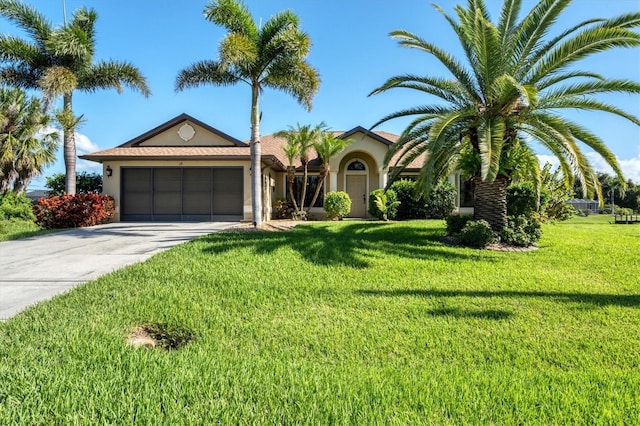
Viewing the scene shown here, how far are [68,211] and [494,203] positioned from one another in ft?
51.9

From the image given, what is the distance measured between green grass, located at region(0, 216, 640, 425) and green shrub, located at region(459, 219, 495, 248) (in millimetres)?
1651

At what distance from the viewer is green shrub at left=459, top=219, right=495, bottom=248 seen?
906 cm

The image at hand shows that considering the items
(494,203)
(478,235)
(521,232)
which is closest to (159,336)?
(478,235)

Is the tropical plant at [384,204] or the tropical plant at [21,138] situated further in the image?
the tropical plant at [21,138]

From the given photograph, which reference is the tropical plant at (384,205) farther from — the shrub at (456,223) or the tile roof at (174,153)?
the shrub at (456,223)

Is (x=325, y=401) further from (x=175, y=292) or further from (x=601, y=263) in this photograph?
(x=601, y=263)

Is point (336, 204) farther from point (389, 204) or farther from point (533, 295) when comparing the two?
point (533, 295)

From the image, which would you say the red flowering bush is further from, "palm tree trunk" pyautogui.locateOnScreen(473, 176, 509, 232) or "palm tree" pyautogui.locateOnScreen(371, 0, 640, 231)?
"palm tree trunk" pyautogui.locateOnScreen(473, 176, 509, 232)

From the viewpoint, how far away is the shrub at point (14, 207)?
59.9 feet

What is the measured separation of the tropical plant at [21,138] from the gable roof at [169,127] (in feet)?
14.5

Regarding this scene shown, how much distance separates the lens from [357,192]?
21.1m

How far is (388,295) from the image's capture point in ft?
18.1

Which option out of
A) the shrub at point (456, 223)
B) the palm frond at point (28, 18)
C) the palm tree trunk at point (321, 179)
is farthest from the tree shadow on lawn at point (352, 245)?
the palm frond at point (28, 18)

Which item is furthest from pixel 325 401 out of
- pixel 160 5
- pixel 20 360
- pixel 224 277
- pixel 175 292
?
pixel 160 5
